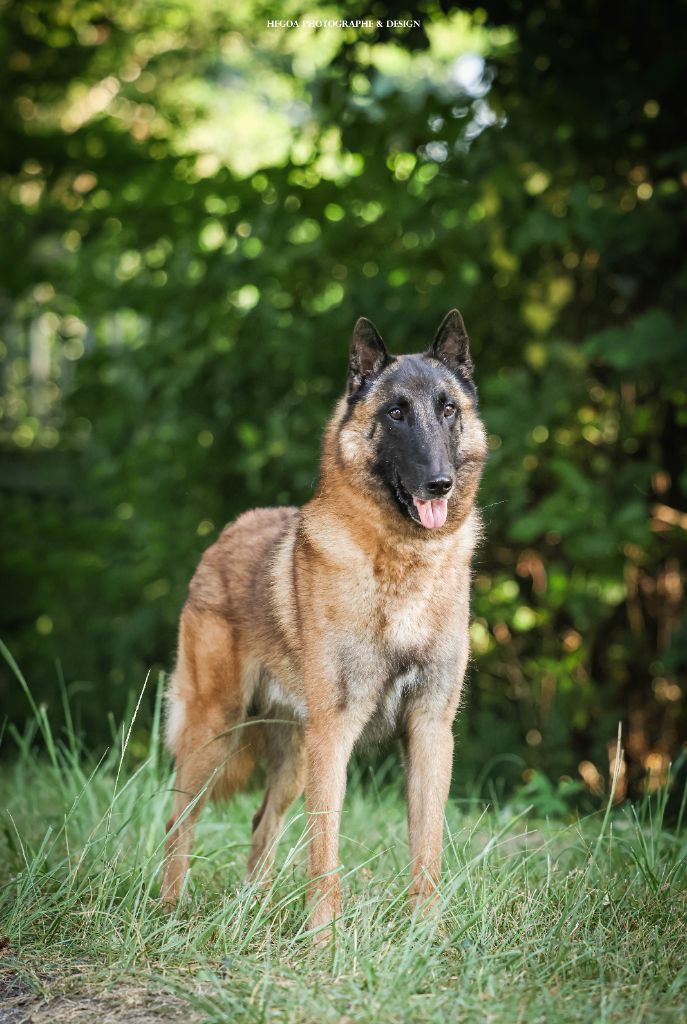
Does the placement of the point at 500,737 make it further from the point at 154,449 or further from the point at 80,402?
the point at 80,402

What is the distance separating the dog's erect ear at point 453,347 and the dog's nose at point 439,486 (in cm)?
60

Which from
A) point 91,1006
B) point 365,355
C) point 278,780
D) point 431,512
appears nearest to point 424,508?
point 431,512

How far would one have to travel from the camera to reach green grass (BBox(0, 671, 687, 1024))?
9.13 ft

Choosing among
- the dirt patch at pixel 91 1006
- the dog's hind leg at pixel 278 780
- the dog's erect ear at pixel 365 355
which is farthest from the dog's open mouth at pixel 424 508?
the dirt patch at pixel 91 1006

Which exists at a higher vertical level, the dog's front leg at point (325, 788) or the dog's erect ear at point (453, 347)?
the dog's erect ear at point (453, 347)

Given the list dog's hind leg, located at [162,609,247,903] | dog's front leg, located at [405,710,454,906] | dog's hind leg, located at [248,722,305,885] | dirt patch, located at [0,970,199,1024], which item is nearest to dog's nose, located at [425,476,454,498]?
dog's front leg, located at [405,710,454,906]

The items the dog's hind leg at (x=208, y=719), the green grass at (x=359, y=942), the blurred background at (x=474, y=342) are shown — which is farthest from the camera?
the blurred background at (x=474, y=342)

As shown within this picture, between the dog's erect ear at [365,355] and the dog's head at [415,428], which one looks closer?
the dog's head at [415,428]

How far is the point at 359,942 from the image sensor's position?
322 centimetres

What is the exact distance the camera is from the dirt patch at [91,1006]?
279cm

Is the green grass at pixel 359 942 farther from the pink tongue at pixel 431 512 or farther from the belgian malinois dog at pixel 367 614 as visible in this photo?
the pink tongue at pixel 431 512

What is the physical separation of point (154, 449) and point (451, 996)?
13.3 ft

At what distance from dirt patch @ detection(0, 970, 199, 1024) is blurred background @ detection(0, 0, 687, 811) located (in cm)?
261

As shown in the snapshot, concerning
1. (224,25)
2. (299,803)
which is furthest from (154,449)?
(224,25)
